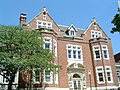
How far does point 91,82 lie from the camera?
31.3m

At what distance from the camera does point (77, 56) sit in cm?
3203

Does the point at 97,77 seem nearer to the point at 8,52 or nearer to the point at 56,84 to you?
the point at 56,84

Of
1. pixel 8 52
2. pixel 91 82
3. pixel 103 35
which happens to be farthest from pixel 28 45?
pixel 103 35

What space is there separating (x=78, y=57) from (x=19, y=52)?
11967 millimetres

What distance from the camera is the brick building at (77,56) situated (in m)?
29.6

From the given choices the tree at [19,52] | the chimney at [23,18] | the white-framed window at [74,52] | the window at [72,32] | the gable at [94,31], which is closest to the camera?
the tree at [19,52]

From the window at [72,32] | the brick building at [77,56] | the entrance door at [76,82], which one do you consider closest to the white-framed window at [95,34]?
the brick building at [77,56]

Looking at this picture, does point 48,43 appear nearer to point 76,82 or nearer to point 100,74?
point 76,82

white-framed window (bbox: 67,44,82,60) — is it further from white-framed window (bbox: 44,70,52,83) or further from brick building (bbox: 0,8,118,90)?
white-framed window (bbox: 44,70,52,83)

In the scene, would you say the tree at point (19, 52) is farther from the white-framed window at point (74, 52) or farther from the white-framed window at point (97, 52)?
the white-framed window at point (97, 52)

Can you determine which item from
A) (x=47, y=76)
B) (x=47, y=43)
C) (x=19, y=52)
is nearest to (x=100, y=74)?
(x=47, y=76)

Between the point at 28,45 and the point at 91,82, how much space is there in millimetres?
13262

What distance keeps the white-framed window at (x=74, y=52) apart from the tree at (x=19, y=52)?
25.2 ft

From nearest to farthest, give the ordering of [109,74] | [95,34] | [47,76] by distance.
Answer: [47,76] < [109,74] < [95,34]
